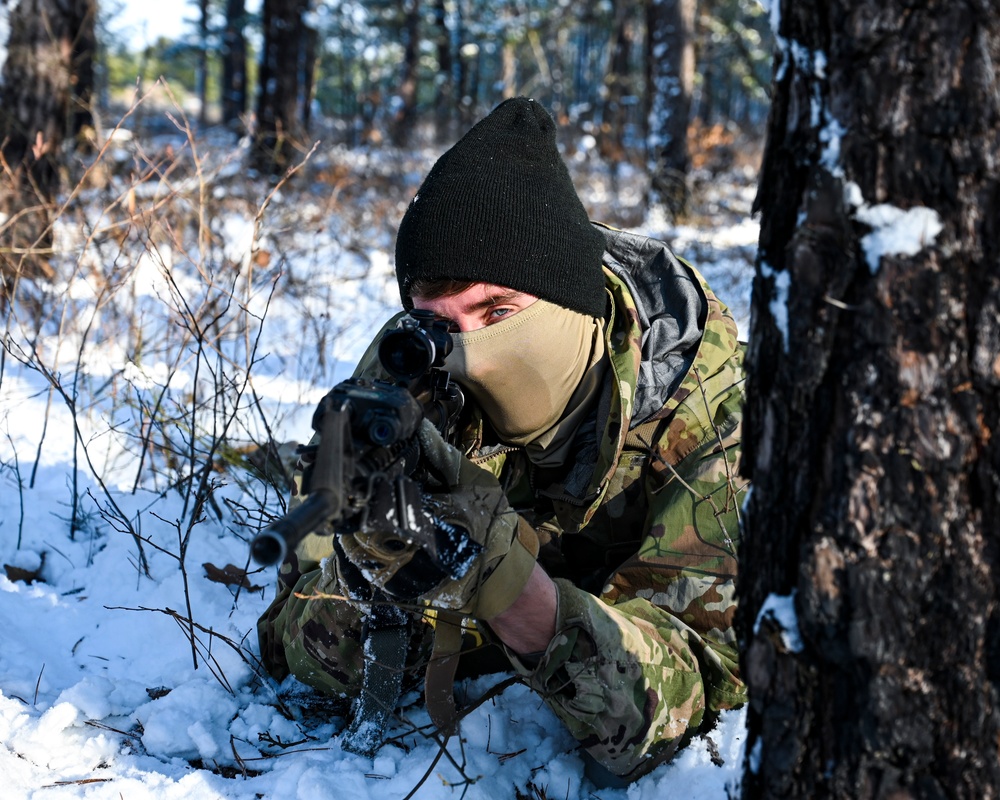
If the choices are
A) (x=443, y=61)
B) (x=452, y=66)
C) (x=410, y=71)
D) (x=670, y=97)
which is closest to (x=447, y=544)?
(x=670, y=97)

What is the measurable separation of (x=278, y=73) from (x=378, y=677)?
8299 millimetres

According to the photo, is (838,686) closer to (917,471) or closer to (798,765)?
(798,765)

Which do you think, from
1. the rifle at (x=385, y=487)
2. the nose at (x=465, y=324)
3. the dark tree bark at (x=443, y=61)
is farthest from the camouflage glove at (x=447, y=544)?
the dark tree bark at (x=443, y=61)

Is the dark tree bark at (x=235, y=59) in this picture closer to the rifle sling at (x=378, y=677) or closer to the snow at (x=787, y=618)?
the rifle sling at (x=378, y=677)

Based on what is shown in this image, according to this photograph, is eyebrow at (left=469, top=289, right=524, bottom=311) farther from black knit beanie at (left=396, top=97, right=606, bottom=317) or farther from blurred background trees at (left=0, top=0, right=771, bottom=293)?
blurred background trees at (left=0, top=0, right=771, bottom=293)

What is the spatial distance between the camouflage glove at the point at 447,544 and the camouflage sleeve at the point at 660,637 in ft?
0.55

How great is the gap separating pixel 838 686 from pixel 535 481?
3.98ft

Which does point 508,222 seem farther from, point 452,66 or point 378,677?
point 452,66

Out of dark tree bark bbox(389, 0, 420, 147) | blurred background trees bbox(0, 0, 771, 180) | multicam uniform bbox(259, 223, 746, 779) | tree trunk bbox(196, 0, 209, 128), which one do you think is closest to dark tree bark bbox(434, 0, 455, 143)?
blurred background trees bbox(0, 0, 771, 180)

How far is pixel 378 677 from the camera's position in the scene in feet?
6.32

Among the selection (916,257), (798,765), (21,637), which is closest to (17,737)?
(21,637)

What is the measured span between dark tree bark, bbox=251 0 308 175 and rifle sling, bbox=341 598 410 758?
7643mm

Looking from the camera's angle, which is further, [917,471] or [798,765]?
[798,765]

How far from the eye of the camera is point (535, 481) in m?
2.25
